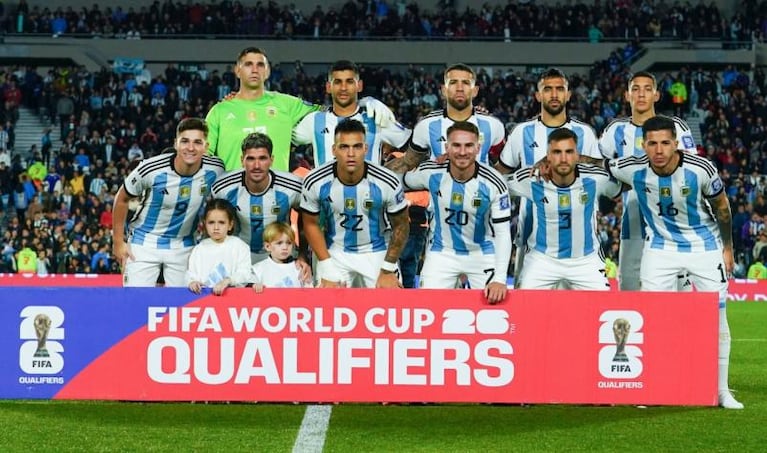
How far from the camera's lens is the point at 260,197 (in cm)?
853

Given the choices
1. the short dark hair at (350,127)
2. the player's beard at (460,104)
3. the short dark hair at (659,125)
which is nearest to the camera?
the short dark hair at (350,127)

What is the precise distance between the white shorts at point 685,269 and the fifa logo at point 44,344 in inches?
156

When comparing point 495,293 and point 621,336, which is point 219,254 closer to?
point 495,293

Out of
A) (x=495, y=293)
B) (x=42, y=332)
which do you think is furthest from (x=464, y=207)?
(x=42, y=332)

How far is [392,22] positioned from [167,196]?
2859 centimetres

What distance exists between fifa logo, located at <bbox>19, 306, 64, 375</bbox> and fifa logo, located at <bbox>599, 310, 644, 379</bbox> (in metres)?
3.43

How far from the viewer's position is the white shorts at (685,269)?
8445mm

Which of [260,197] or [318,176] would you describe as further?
[260,197]

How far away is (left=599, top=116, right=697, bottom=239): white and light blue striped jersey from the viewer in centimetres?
909

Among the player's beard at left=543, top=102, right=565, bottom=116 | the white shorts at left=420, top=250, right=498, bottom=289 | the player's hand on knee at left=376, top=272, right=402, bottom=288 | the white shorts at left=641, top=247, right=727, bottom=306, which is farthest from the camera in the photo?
the player's beard at left=543, top=102, right=565, bottom=116

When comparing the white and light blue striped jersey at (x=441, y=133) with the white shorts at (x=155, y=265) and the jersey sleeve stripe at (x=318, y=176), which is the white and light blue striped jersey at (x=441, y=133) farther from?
the white shorts at (x=155, y=265)

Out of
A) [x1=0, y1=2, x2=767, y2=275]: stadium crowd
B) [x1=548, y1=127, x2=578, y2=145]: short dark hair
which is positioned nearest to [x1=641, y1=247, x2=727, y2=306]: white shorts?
[x1=548, y1=127, x2=578, y2=145]: short dark hair

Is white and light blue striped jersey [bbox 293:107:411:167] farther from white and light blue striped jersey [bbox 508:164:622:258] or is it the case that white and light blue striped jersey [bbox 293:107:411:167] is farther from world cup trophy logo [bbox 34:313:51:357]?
world cup trophy logo [bbox 34:313:51:357]

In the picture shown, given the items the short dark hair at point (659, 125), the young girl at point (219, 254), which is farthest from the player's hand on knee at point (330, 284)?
the short dark hair at point (659, 125)
